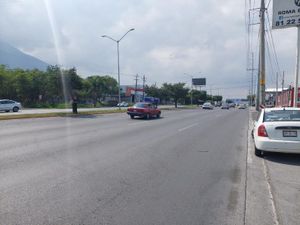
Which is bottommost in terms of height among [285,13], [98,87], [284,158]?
[284,158]

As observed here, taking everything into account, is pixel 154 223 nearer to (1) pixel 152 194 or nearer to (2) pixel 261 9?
(1) pixel 152 194

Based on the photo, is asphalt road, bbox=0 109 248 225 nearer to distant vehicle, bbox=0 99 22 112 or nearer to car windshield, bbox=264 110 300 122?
car windshield, bbox=264 110 300 122

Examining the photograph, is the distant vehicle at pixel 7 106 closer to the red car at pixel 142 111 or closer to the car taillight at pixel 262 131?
the red car at pixel 142 111

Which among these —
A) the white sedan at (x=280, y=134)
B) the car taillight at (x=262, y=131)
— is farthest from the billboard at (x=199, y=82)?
the car taillight at (x=262, y=131)

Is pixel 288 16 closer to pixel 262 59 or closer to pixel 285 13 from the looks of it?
pixel 285 13

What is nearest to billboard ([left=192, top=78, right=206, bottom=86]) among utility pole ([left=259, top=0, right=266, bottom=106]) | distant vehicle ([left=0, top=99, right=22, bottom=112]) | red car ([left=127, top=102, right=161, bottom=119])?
distant vehicle ([left=0, top=99, right=22, bottom=112])

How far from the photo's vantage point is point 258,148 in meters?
10.1

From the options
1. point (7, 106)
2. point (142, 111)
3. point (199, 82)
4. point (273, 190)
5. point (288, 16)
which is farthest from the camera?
point (199, 82)

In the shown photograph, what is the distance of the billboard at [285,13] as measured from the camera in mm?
18453

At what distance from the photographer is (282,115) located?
1056cm

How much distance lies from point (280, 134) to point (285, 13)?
453 inches

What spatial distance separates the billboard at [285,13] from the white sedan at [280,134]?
9965mm

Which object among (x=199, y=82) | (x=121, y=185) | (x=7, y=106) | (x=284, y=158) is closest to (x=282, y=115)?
(x=284, y=158)

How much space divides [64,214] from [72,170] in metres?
2.96
